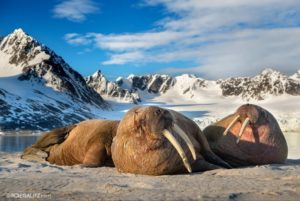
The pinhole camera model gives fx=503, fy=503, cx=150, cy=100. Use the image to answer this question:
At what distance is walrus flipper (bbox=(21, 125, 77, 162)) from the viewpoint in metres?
12.8

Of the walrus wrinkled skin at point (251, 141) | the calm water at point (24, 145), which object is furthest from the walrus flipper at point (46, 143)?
the calm water at point (24, 145)

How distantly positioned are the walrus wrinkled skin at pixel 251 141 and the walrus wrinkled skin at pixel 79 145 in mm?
2558

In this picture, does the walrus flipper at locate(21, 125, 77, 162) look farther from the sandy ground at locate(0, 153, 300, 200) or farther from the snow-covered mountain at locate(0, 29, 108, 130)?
the snow-covered mountain at locate(0, 29, 108, 130)

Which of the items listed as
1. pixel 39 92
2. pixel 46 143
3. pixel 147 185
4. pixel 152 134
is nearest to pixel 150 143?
pixel 152 134

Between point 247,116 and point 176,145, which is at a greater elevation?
point 247,116

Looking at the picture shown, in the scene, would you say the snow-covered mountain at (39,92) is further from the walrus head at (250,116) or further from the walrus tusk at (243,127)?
the walrus tusk at (243,127)

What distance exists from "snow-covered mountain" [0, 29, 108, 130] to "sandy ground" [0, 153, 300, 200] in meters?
96.1

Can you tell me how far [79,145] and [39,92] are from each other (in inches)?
6150

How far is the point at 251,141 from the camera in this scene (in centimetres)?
1120

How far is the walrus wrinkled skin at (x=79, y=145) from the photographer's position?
10.9m

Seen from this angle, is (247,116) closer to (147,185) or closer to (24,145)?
(147,185)

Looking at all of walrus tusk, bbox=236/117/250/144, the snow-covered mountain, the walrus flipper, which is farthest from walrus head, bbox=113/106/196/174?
the snow-covered mountain

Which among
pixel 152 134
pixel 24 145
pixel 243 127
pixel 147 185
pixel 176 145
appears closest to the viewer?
pixel 147 185

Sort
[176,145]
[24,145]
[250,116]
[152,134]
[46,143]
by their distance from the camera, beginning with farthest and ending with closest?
1. [24,145]
2. [46,143]
3. [250,116]
4. [152,134]
5. [176,145]
